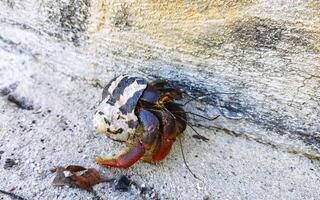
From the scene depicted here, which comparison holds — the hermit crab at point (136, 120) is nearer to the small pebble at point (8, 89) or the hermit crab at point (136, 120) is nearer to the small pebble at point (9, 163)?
the small pebble at point (9, 163)

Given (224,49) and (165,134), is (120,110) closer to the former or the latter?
(165,134)

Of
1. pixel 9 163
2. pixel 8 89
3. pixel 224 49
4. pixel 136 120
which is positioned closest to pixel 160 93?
pixel 136 120

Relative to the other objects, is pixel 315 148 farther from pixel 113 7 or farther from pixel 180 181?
pixel 113 7

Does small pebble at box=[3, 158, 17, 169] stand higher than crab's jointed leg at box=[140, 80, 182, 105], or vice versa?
crab's jointed leg at box=[140, 80, 182, 105]

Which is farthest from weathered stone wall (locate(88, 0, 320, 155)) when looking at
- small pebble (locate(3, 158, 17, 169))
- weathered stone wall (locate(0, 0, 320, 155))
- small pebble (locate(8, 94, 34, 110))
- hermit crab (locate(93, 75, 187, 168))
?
small pebble (locate(3, 158, 17, 169))

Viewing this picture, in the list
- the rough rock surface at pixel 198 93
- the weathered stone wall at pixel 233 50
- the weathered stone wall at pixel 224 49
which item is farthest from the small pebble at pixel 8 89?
the weathered stone wall at pixel 233 50

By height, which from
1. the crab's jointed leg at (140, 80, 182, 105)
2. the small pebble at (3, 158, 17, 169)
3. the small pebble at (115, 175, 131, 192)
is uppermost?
the crab's jointed leg at (140, 80, 182, 105)

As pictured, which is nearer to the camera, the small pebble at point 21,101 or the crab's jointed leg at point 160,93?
the crab's jointed leg at point 160,93

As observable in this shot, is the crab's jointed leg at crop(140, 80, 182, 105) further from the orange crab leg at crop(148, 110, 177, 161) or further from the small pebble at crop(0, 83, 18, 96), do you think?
the small pebble at crop(0, 83, 18, 96)
